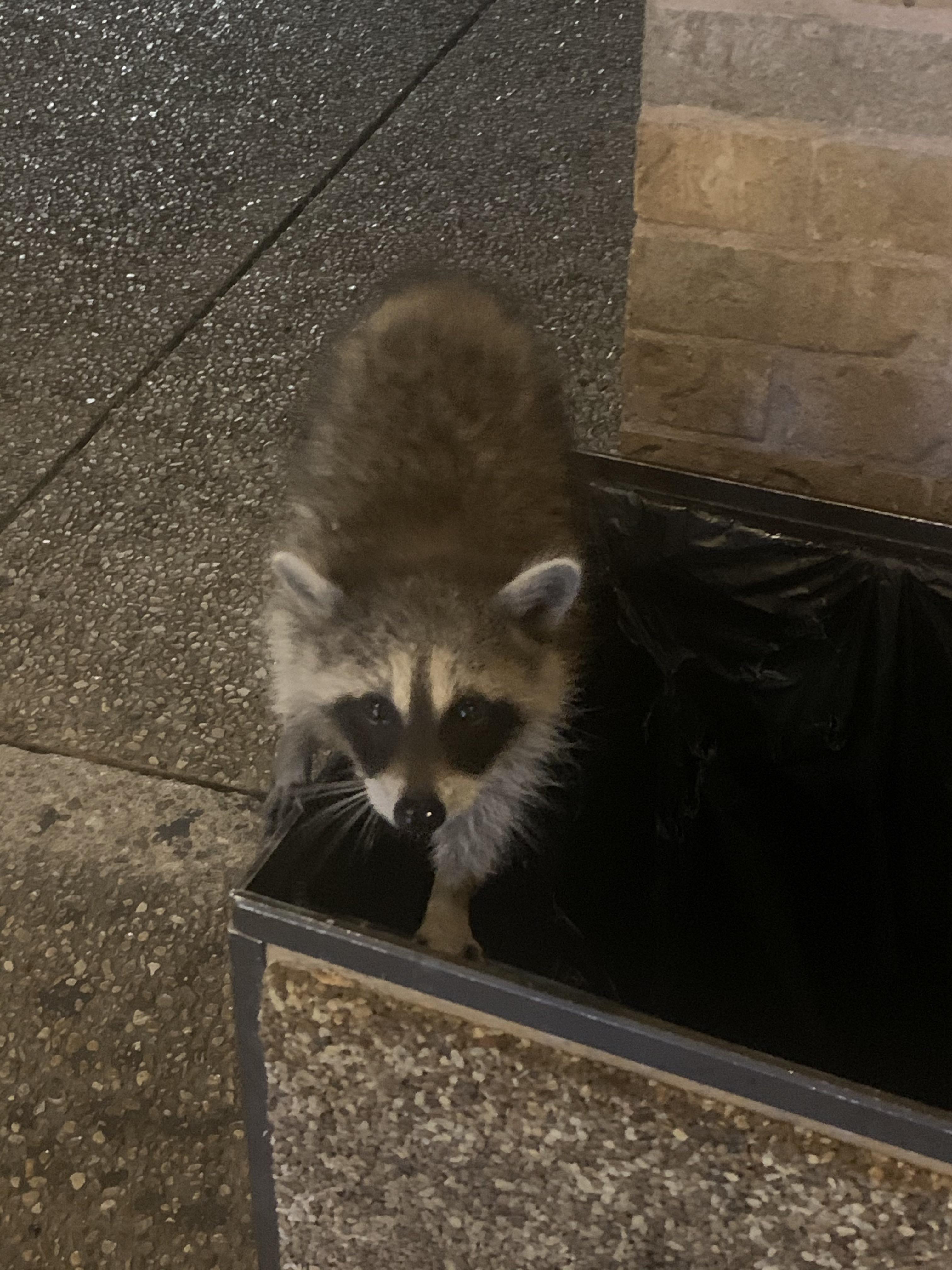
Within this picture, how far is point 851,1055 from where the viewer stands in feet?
5.63

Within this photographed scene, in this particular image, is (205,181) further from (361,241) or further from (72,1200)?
(72,1200)

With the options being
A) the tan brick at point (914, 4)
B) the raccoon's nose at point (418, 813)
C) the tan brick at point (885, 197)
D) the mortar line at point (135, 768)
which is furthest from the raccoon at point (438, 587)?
the tan brick at point (914, 4)

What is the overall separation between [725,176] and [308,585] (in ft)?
2.82

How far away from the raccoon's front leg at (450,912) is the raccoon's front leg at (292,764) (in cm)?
22

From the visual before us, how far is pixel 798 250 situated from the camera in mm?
1785

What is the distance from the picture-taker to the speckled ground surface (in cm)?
107

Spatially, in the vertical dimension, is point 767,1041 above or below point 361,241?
below

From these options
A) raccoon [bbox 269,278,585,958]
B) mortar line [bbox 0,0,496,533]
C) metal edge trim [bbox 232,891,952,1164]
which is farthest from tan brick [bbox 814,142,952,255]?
mortar line [bbox 0,0,496,533]

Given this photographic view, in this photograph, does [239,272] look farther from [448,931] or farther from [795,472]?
[448,931]

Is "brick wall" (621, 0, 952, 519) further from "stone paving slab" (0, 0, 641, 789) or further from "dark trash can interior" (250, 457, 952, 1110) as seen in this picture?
"stone paving slab" (0, 0, 641, 789)

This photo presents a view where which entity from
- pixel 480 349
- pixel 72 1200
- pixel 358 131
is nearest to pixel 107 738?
pixel 72 1200

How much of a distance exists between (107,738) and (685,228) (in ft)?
4.17

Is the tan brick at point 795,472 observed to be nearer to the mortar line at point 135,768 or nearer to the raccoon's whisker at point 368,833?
the raccoon's whisker at point 368,833

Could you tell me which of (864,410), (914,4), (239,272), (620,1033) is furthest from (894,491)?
(239,272)
